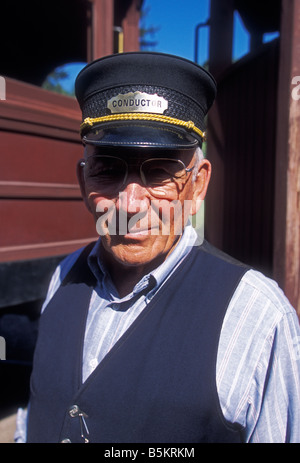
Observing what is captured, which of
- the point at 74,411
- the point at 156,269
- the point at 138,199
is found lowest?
the point at 74,411

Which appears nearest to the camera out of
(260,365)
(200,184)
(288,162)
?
(260,365)

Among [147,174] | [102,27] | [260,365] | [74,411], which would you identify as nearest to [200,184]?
[147,174]

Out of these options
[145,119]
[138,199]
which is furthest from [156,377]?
[145,119]

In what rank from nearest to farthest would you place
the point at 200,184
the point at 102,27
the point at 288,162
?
the point at 200,184
the point at 288,162
the point at 102,27

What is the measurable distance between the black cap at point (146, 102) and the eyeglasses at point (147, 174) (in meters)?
0.05

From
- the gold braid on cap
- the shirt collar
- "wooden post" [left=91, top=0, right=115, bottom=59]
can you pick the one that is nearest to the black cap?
the gold braid on cap

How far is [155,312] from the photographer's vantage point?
3.24 ft

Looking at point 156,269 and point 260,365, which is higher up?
point 156,269

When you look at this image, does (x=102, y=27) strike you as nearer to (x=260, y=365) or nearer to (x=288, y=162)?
(x=288, y=162)

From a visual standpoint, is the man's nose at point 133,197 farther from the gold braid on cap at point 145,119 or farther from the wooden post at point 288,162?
the wooden post at point 288,162

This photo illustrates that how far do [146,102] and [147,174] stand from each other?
201 millimetres

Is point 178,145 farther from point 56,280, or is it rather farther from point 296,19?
point 296,19

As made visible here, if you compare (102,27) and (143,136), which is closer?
(143,136)

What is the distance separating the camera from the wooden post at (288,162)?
6.13 feet
